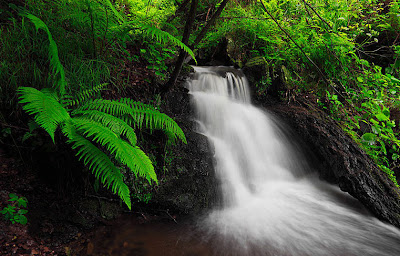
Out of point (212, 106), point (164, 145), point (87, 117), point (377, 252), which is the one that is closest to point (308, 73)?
point (212, 106)

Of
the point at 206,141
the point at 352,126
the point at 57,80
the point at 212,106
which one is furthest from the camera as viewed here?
the point at 352,126

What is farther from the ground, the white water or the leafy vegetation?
the leafy vegetation

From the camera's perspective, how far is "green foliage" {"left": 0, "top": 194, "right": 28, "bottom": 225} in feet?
5.32

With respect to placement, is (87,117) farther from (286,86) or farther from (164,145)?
(286,86)

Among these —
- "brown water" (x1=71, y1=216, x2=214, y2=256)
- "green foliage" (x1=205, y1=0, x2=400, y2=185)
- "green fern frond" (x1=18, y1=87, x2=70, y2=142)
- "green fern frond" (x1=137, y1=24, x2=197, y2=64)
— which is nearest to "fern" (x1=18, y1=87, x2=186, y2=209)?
"green fern frond" (x1=18, y1=87, x2=70, y2=142)

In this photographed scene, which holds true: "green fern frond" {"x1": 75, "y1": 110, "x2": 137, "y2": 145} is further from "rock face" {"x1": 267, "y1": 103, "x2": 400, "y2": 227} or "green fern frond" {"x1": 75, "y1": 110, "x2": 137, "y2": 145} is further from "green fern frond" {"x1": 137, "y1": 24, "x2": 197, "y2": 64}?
"rock face" {"x1": 267, "y1": 103, "x2": 400, "y2": 227}

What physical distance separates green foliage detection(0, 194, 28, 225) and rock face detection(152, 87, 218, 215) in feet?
3.90

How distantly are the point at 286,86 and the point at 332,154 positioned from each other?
200 centimetres

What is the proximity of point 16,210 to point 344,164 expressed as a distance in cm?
464

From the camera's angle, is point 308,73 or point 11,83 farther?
point 308,73

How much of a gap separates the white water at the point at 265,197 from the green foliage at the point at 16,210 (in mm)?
1756

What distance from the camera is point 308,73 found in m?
5.64

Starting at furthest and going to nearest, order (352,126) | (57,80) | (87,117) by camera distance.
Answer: (352,126) < (57,80) < (87,117)

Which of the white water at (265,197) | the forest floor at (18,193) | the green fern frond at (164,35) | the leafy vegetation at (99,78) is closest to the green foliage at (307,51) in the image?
the leafy vegetation at (99,78)
